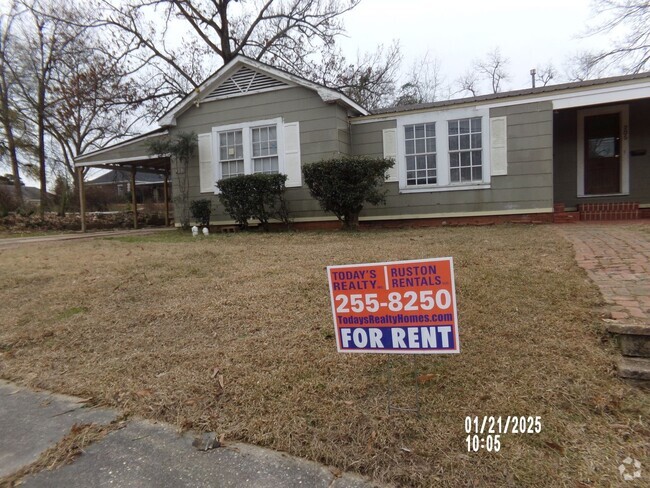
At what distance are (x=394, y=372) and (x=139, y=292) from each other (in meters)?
3.57

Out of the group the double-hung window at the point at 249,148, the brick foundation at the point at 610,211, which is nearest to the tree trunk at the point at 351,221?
the double-hung window at the point at 249,148

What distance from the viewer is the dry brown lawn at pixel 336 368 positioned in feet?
6.91

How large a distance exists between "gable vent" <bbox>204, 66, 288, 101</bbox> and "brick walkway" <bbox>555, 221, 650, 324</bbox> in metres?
8.21

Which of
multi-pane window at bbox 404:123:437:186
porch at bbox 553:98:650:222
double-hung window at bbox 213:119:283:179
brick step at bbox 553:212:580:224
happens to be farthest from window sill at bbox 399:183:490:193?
double-hung window at bbox 213:119:283:179

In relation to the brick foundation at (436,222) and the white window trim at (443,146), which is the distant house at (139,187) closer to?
the brick foundation at (436,222)

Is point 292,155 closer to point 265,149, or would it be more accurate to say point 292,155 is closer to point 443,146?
point 265,149

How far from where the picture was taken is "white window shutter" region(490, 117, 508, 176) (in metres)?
10.0

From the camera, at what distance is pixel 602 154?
36.9 ft

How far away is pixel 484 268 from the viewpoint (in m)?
4.94

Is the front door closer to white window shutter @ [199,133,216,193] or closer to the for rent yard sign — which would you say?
white window shutter @ [199,133,216,193]

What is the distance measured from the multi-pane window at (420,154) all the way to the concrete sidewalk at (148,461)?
937 cm

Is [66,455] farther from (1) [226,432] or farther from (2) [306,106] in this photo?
(2) [306,106]

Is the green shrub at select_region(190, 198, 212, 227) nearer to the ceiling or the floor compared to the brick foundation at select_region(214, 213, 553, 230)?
nearer to the ceiling
